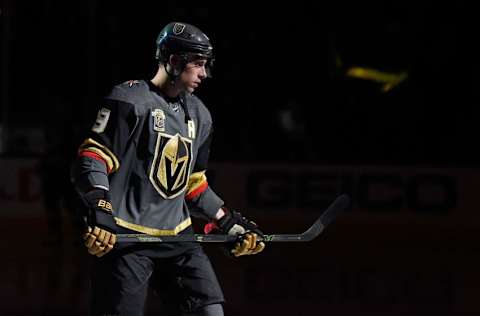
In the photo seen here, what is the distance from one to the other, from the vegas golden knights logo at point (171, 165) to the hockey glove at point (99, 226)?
22cm

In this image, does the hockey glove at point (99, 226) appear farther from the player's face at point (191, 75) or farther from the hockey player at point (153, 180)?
the player's face at point (191, 75)

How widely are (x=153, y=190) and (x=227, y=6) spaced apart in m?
9.11

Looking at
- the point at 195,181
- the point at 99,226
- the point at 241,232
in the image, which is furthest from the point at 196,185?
the point at 99,226

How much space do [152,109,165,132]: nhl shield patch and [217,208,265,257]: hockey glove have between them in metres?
0.44

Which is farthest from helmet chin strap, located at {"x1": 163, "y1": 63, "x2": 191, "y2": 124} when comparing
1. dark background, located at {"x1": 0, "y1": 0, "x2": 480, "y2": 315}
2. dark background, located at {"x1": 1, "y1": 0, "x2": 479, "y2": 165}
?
dark background, located at {"x1": 1, "y1": 0, "x2": 479, "y2": 165}

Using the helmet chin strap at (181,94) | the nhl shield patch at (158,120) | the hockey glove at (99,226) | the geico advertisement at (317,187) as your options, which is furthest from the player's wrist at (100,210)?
the geico advertisement at (317,187)

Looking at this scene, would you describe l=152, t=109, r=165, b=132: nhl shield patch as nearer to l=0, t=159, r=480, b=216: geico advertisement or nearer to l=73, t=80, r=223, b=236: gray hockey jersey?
l=73, t=80, r=223, b=236: gray hockey jersey

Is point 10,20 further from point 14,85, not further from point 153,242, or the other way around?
point 153,242

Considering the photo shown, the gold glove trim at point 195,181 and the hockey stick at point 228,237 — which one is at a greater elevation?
the gold glove trim at point 195,181

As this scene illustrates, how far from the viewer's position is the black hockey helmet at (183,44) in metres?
3.26

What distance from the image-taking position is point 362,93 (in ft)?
36.1

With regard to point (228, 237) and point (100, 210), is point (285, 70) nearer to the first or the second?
point (228, 237)

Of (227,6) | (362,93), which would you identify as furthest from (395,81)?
(227,6)

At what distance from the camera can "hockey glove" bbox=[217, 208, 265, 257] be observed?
11.0 feet
